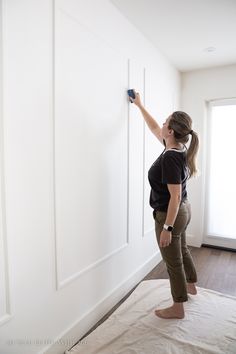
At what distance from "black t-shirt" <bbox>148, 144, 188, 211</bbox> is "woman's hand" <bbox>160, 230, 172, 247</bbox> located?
0.60 feet

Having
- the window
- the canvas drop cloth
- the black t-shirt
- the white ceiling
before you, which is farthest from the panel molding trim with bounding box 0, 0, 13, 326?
the window

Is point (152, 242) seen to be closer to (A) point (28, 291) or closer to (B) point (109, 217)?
(B) point (109, 217)

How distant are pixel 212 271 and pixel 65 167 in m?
2.16

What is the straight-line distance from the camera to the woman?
1.79 meters

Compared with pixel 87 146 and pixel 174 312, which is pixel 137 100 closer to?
pixel 87 146

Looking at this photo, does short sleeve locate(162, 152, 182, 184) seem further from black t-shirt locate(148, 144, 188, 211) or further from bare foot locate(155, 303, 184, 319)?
bare foot locate(155, 303, 184, 319)

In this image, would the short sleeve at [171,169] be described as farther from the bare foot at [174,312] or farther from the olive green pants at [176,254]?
the bare foot at [174,312]

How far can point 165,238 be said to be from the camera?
1837 mm

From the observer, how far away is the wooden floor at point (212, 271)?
2543 millimetres

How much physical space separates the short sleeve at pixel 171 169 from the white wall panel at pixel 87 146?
48cm

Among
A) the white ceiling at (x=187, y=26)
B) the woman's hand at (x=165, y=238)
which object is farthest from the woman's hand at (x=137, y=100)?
the woman's hand at (x=165, y=238)

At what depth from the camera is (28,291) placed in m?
1.40

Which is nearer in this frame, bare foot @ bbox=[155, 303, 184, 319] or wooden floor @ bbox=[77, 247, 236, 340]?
bare foot @ bbox=[155, 303, 184, 319]

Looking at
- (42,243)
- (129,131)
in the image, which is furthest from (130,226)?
(42,243)
